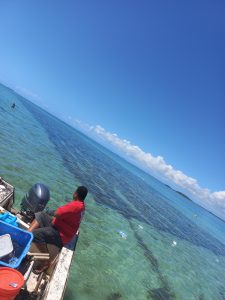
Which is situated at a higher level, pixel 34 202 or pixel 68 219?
pixel 68 219

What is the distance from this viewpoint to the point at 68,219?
23.0ft

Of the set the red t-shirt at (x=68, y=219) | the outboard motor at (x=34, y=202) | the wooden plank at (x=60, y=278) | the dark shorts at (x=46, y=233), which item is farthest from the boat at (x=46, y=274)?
the outboard motor at (x=34, y=202)

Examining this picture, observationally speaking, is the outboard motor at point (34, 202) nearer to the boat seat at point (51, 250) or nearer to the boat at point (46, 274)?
the boat at point (46, 274)

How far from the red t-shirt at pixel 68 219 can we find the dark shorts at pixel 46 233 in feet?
0.45

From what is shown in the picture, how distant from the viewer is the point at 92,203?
2084cm

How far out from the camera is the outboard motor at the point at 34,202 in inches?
323

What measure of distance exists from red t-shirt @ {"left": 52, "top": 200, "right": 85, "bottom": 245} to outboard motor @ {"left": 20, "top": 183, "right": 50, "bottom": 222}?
1.34m

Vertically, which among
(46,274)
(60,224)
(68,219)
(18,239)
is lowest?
(46,274)

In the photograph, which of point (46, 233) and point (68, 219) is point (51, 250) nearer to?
point (46, 233)

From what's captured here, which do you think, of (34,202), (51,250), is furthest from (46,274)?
(34,202)

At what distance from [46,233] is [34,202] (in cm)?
174

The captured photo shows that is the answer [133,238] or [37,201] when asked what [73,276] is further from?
[133,238]

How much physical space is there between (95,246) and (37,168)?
952 centimetres

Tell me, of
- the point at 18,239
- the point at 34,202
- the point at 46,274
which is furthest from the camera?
the point at 34,202
